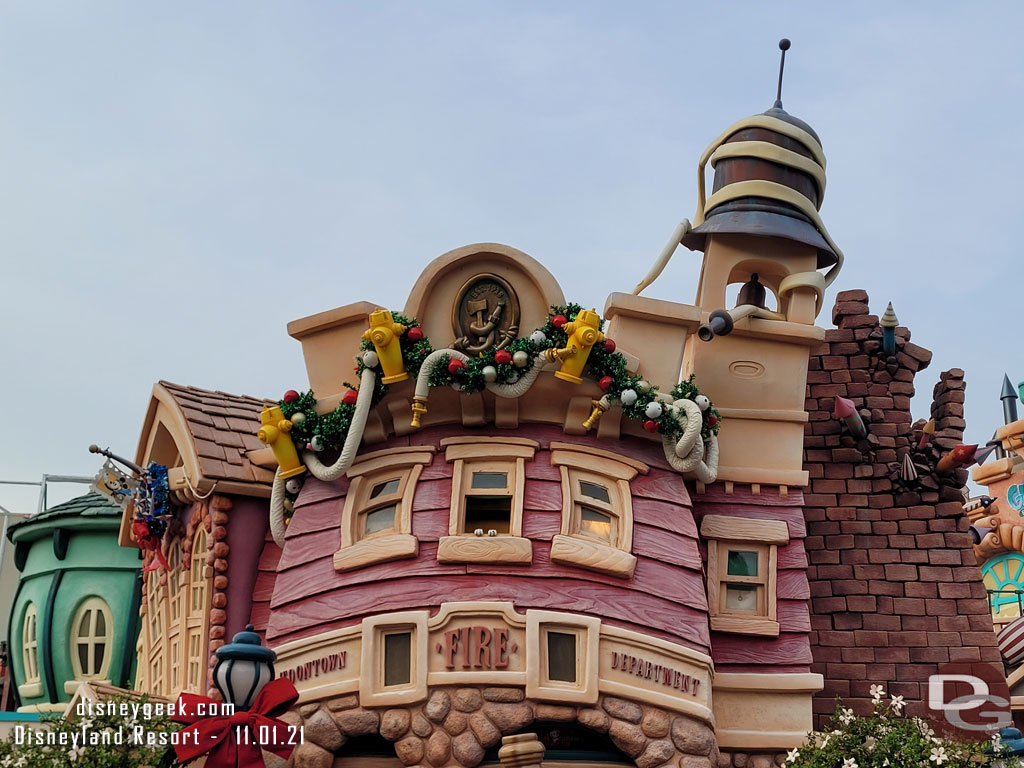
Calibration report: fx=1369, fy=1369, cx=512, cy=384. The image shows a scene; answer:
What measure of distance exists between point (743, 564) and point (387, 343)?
399 centimetres

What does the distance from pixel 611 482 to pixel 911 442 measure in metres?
4.12

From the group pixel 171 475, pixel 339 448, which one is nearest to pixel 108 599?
pixel 171 475

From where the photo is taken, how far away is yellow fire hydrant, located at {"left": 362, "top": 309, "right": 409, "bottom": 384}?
38.8ft

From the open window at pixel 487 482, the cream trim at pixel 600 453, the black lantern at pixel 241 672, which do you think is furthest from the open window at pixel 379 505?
the black lantern at pixel 241 672

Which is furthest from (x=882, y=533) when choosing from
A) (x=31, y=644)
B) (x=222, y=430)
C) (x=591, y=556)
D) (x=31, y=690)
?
(x=31, y=644)

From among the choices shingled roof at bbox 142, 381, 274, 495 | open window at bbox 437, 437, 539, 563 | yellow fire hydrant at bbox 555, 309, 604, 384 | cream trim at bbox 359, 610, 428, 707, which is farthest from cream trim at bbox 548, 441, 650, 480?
shingled roof at bbox 142, 381, 274, 495

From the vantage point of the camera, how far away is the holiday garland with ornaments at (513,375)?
11680mm

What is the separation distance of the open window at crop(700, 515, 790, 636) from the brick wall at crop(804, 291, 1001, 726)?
3.73 feet

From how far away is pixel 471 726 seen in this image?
1069 centimetres

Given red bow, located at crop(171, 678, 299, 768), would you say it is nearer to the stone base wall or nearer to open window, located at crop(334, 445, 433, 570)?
the stone base wall

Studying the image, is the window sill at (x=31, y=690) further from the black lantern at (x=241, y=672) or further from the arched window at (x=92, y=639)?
the black lantern at (x=241, y=672)

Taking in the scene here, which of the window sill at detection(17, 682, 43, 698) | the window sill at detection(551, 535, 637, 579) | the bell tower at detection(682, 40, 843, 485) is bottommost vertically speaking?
the window sill at detection(17, 682, 43, 698)

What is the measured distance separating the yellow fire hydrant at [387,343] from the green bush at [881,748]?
4.71 meters

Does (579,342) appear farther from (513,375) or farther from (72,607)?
(72,607)
